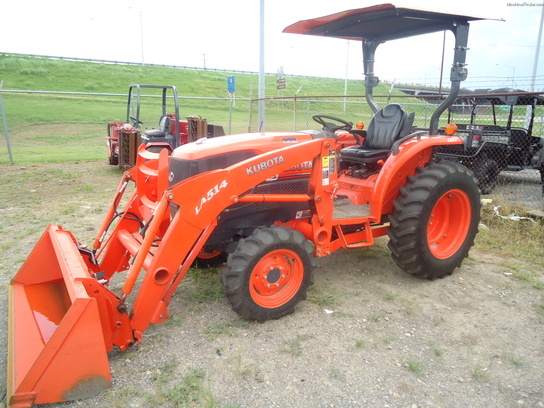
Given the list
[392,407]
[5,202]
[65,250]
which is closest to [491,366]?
[392,407]

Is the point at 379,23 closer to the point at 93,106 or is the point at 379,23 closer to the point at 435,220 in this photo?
the point at 435,220

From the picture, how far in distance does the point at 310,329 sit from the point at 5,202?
5877 mm

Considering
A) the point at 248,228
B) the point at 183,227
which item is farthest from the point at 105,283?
the point at 248,228

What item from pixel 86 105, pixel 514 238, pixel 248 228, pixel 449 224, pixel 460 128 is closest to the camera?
Result: pixel 248 228

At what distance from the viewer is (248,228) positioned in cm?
352

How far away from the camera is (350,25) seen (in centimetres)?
426

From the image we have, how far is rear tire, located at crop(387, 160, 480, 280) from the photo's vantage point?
3758 millimetres

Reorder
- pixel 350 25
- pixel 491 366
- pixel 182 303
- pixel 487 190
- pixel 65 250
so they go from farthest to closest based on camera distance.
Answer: pixel 487 190 → pixel 350 25 → pixel 182 303 → pixel 65 250 → pixel 491 366

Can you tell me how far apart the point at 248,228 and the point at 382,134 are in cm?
188

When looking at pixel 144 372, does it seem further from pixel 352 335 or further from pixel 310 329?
pixel 352 335

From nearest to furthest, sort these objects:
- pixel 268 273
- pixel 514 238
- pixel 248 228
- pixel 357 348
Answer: pixel 357 348 < pixel 268 273 < pixel 248 228 < pixel 514 238

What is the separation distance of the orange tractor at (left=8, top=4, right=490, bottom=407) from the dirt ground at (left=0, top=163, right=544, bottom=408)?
0.67ft

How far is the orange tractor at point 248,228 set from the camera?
2.45 m

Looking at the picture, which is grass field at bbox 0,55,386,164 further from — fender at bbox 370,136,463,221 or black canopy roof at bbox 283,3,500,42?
fender at bbox 370,136,463,221
